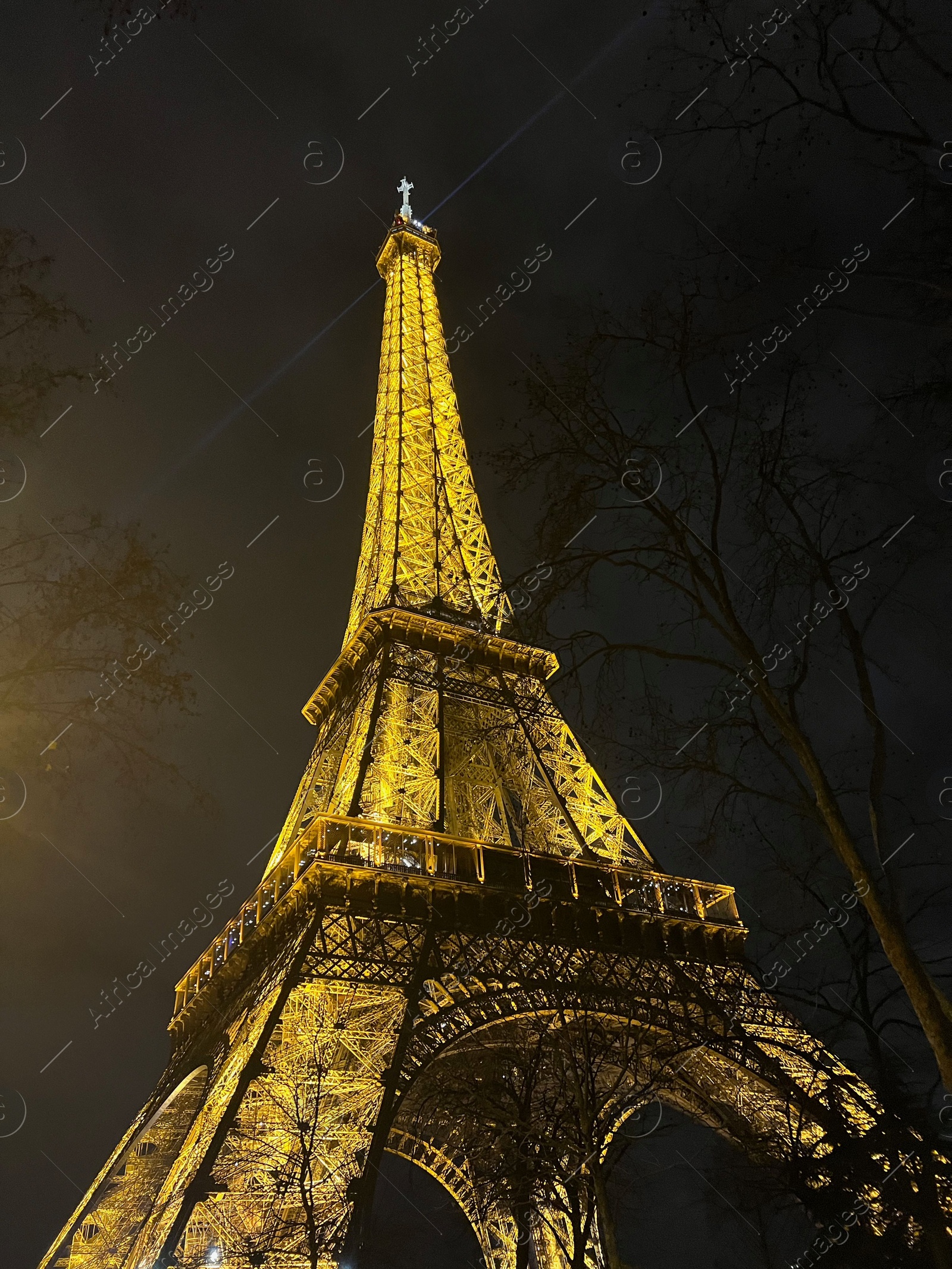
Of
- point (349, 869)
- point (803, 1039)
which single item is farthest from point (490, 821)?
point (803, 1039)

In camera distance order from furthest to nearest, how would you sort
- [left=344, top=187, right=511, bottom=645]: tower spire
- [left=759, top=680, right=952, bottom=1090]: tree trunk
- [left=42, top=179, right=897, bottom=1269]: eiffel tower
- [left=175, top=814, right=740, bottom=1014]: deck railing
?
[left=344, top=187, right=511, bottom=645]: tower spire < [left=175, top=814, right=740, bottom=1014]: deck railing < [left=42, top=179, right=897, bottom=1269]: eiffel tower < [left=759, top=680, right=952, bottom=1090]: tree trunk

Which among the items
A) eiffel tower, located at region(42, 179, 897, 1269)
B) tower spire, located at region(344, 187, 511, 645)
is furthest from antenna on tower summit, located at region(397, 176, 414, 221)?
eiffel tower, located at region(42, 179, 897, 1269)

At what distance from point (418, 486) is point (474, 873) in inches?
739

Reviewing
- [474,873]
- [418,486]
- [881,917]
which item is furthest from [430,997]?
[418,486]

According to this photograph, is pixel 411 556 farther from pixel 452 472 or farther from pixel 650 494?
pixel 650 494

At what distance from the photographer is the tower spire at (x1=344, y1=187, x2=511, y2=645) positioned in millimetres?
32688

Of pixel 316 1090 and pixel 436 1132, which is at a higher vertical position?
pixel 436 1132

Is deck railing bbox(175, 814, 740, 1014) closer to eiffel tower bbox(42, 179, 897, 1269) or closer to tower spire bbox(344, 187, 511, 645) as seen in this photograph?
eiffel tower bbox(42, 179, 897, 1269)

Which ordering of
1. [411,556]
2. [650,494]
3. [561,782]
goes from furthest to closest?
[411,556], [561,782], [650,494]

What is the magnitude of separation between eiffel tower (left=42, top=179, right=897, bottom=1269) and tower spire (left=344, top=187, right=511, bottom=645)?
1682 mm

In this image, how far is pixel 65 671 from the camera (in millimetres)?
11289

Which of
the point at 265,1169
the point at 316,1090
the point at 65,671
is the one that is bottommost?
the point at 265,1169

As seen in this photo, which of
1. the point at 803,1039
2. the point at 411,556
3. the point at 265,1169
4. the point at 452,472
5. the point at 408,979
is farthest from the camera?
the point at 452,472

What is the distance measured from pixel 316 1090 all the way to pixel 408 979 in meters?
2.67
